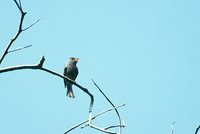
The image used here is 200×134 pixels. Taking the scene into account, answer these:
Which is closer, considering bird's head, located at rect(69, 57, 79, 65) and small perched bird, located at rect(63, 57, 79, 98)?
small perched bird, located at rect(63, 57, 79, 98)

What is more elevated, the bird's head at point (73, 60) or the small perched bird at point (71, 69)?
the bird's head at point (73, 60)

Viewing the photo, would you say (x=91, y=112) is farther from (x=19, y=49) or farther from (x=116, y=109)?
(x=19, y=49)

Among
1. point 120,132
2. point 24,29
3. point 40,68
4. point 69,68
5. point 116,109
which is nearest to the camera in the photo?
point 120,132

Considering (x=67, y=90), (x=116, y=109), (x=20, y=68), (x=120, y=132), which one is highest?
(x=67, y=90)

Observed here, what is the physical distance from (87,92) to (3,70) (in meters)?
0.57

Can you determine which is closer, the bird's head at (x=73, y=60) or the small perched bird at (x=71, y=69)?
the small perched bird at (x=71, y=69)

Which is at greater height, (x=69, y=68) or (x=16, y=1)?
(x=69, y=68)

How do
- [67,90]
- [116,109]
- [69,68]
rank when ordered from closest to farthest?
1. [116,109]
2. [67,90]
3. [69,68]

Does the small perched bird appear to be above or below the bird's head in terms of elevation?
below

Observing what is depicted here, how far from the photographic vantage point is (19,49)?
10.7 ft

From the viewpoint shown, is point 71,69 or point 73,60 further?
point 73,60

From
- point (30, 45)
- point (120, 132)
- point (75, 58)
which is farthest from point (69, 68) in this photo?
point (120, 132)

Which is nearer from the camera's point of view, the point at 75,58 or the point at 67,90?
the point at 67,90

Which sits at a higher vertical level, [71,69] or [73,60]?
[73,60]
